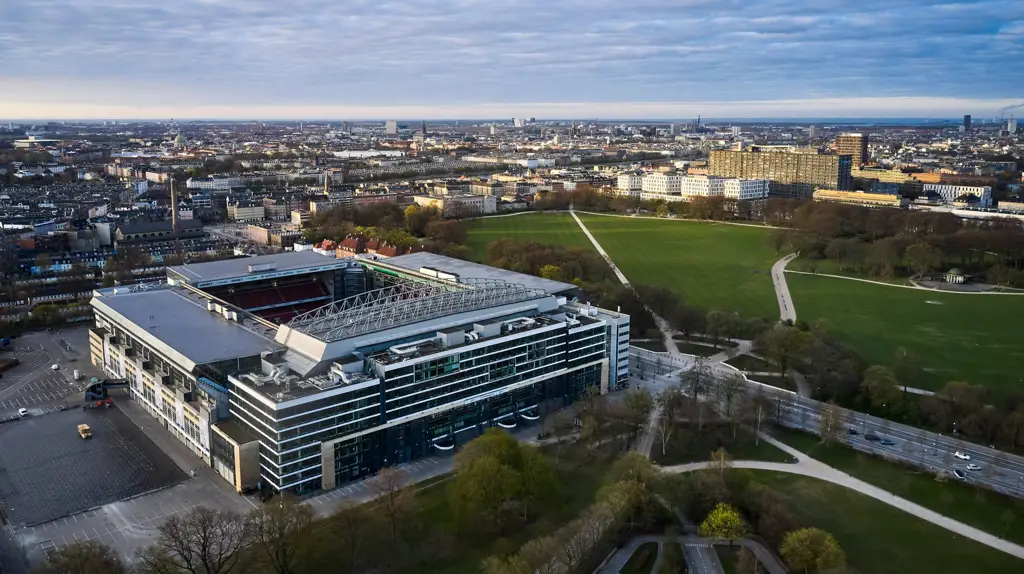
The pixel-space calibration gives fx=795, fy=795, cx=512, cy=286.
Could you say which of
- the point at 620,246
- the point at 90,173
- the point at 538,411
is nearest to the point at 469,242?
the point at 620,246

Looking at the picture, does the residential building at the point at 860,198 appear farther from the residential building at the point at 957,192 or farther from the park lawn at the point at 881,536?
the park lawn at the point at 881,536

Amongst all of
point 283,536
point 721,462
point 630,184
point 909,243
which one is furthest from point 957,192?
point 283,536

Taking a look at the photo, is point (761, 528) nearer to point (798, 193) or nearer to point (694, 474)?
point (694, 474)

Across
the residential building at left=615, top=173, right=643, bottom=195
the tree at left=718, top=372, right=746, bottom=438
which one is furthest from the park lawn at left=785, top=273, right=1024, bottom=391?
the residential building at left=615, top=173, right=643, bottom=195

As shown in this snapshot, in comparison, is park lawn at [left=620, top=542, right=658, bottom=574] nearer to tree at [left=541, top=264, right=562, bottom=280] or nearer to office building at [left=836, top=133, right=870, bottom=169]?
tree at [left=541, top=264, right=562, bottom=280]

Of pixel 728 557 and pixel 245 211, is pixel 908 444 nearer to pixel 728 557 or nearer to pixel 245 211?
pixel 728 557

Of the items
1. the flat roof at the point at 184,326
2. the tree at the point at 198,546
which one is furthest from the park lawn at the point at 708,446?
the flat roof at the point at 184,326

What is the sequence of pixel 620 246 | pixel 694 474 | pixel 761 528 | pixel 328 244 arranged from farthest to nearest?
pixel 620 246 → pixel 328 244 → pixel 694 474 → pixel 761 528
